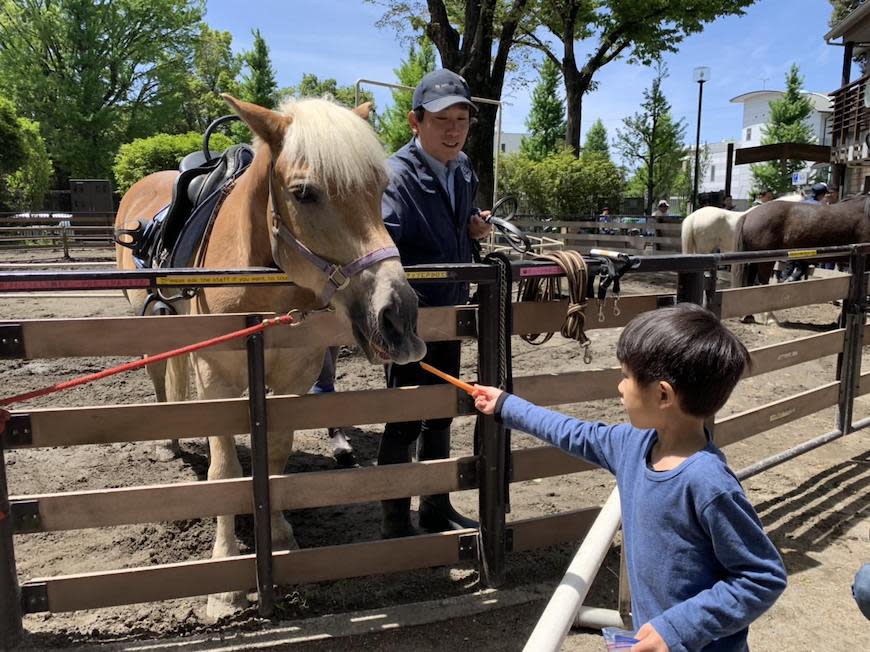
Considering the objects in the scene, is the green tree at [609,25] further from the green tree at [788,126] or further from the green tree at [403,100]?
the green tree at [788,126]

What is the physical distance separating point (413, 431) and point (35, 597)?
1.55 metres

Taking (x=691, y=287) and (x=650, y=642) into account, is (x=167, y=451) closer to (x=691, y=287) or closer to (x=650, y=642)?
(x=691, y=287)

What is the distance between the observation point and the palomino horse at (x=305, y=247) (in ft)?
6.44

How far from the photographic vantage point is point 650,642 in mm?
1275

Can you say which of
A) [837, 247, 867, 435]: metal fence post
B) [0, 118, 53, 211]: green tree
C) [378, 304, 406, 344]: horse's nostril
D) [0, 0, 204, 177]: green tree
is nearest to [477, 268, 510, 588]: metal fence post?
[378, 304, 406, 344]: horse's nostril

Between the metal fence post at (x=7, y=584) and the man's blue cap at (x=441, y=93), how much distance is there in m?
1.99

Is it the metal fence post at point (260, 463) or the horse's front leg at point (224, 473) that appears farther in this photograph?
the horse's front leg at point (224, 473)

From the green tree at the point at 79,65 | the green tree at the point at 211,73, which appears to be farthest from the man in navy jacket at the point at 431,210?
the green tree at the point at 211,73

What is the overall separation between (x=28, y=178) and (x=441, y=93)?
27.6m

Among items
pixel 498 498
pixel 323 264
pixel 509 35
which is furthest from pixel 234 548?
pixel 509 35

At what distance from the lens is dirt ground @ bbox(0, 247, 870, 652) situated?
94.5 inches

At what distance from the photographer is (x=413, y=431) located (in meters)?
2.81

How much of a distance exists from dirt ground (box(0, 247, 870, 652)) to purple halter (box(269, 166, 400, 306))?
1345mm

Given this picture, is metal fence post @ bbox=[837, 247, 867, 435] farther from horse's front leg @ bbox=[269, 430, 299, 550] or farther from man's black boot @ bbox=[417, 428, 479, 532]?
horse's front leg @ bbox=[269, 430, 299, 550]
